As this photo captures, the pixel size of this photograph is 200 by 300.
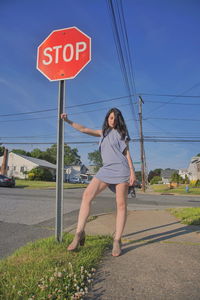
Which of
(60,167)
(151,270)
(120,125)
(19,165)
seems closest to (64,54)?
(120,125)

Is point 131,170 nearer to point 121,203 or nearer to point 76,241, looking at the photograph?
point 121,203

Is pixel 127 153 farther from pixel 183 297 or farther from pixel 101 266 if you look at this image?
pixel 183 297

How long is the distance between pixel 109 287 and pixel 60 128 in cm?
195

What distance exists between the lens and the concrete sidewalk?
1.70m

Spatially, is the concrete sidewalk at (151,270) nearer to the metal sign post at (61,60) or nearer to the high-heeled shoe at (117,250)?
the high-heeled shoe at (117,250)

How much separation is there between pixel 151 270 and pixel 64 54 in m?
2.83

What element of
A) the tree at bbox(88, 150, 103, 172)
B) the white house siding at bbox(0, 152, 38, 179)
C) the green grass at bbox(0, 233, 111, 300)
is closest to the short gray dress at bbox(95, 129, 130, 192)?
the green grass at bbox(0, 233, 111, 300)

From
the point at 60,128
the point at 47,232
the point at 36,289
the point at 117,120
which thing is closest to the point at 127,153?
the point at 117,120

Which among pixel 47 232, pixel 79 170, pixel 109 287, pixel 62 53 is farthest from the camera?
pixel 79 170

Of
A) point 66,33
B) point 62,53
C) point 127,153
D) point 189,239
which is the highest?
point 66,33

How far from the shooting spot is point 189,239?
10.9ft

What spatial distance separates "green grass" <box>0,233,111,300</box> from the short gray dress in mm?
846

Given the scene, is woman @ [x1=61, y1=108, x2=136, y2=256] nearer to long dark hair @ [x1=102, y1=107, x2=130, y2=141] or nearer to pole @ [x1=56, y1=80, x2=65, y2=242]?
long dark hair @ [x1=102, y1=107, x2=130, y2=141]

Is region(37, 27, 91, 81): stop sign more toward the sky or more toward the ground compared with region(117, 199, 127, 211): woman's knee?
more toward the sky
